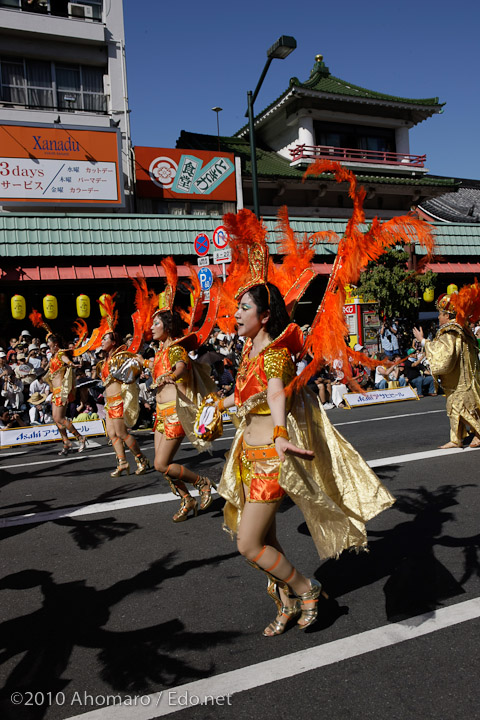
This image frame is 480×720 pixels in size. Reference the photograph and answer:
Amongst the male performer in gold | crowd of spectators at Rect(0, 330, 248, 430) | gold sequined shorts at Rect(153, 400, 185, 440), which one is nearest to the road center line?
gold sequined shorts at Rect(153, 400, 185, 440)

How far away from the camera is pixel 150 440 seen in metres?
10.7

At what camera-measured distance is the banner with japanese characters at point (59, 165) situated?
1791 cm

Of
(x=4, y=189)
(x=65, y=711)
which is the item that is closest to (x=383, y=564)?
(x=65, y=711)

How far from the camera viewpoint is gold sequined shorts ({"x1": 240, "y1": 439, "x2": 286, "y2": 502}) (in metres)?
3.23

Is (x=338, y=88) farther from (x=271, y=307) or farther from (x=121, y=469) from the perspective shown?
(x=271, y=307)

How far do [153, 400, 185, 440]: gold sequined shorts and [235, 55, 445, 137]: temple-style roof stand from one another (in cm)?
2347

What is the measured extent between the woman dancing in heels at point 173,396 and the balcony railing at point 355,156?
21.4 meters

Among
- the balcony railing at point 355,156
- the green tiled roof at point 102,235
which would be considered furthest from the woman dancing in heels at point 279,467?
the balcony railing at point 355,156

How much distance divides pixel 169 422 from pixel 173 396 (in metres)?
0.27

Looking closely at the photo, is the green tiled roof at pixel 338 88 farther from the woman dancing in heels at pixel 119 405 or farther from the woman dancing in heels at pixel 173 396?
the woman dancing in heels at pixel 173 396

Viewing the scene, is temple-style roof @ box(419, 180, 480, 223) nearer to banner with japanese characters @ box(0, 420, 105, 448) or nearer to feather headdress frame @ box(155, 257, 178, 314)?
banner with japanese characters @ box(0, 420, 105, 448)

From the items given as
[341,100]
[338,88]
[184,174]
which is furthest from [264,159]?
[184,174]

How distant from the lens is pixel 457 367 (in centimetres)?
761

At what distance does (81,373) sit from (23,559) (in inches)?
328
